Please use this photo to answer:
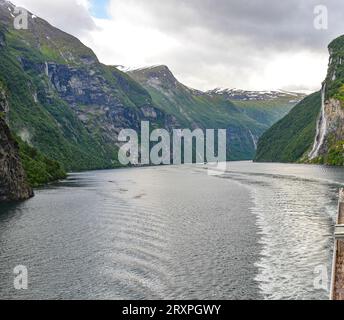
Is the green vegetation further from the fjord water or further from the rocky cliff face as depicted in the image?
the fjord water

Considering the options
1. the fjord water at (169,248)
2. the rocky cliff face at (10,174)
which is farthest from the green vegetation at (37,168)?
the fjord water at (169,248)

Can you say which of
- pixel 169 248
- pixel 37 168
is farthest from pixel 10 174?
pixel 169 248

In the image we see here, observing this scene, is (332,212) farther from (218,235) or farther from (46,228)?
(46,228)

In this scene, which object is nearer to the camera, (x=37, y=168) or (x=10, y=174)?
(x=10, y=174)

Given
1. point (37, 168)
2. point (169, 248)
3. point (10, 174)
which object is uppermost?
point (10, 174)

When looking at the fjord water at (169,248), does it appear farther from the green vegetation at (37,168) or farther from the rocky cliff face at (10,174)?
the green vegetation at (37,168)

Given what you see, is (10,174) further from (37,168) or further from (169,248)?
(169,248)

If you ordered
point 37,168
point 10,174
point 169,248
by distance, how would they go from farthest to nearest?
1. point 37,168
2. point 10,174
3. point 169,248
